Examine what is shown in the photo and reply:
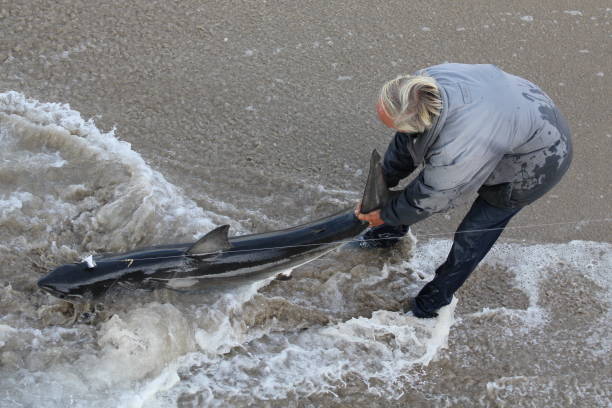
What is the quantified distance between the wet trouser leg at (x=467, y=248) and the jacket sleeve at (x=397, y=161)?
57 cm

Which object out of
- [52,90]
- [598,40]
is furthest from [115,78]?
[598,40]

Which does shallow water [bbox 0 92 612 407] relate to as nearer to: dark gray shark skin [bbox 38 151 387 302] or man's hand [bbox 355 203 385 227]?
dark gray shark skin [bbox 38 151 387 302]

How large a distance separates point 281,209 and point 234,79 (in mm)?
1603

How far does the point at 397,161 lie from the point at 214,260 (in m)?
1.41

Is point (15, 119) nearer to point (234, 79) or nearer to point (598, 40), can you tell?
point (234, 79)

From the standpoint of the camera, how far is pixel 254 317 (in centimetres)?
394

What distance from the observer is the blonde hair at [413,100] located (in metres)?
2.86

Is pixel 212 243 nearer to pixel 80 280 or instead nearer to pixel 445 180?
pixel 80 280

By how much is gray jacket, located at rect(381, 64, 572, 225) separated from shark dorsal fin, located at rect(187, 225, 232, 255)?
1.10 metres

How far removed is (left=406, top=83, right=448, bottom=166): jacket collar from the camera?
2895mm

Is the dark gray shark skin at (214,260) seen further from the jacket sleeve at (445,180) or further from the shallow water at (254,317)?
the jacket sleeve at (445,180)

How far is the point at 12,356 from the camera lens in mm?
3396

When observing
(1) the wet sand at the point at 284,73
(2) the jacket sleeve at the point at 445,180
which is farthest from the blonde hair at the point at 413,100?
(1) the wet sand at the point at 284,73

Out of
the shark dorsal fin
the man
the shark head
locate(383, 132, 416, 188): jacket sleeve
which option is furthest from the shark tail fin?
the shark head
